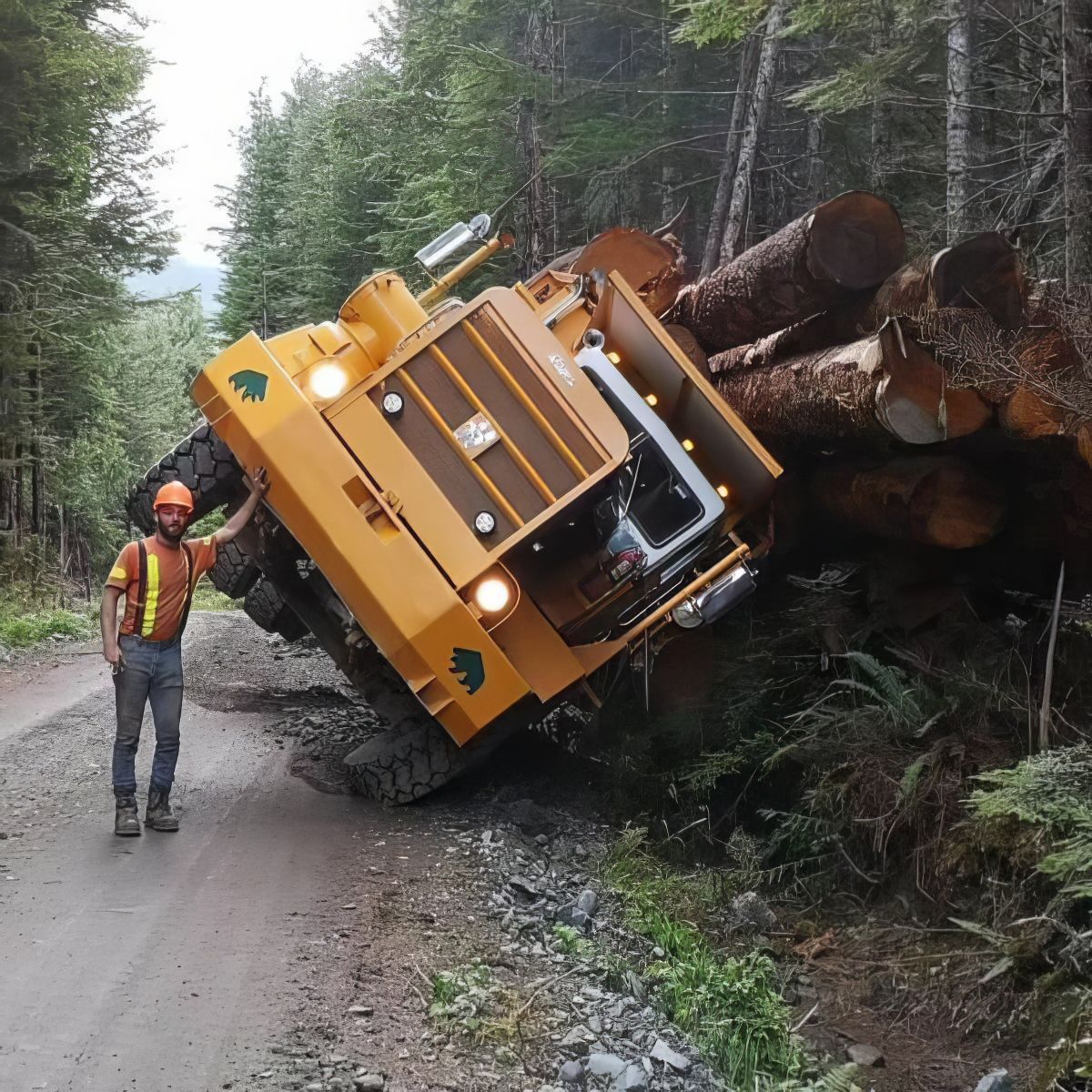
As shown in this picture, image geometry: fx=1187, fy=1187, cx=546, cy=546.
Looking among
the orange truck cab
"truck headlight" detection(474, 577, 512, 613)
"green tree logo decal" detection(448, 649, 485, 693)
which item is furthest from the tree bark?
"green tree logo decal" detection(448, 649, 485, 693)

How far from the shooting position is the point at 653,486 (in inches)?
287

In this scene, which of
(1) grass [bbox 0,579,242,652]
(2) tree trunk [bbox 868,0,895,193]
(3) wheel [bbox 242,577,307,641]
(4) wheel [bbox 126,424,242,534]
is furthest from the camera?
(1) grass [bbox 0,579,242,652]

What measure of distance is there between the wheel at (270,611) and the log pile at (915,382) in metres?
3.80

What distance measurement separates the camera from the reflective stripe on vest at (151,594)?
6285mm

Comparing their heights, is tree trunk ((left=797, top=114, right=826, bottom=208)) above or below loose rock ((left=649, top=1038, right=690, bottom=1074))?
below

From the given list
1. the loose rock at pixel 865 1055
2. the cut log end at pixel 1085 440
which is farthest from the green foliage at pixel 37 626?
the cut log end at pixel 1085 440

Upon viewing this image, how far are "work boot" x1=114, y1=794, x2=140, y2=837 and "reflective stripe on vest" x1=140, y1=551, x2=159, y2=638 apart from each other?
88 cm

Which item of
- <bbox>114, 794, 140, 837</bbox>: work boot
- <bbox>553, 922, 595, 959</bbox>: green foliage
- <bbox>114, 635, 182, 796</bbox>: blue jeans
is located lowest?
<bbox>553, 922, 595, 959</bbox>: green foliage

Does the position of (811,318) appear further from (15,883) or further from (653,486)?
(15,883)

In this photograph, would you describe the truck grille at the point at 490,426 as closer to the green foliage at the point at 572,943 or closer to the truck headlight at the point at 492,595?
the truck headlight at the point at 492,595

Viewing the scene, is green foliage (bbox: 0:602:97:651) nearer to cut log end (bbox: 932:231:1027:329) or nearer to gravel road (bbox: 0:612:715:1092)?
gravel road (bbox: 0:612:715:1092)

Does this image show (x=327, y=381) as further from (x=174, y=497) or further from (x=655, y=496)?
(x=655, y=496)

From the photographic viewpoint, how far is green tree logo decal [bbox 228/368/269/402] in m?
6.66

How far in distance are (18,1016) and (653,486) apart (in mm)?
4549
